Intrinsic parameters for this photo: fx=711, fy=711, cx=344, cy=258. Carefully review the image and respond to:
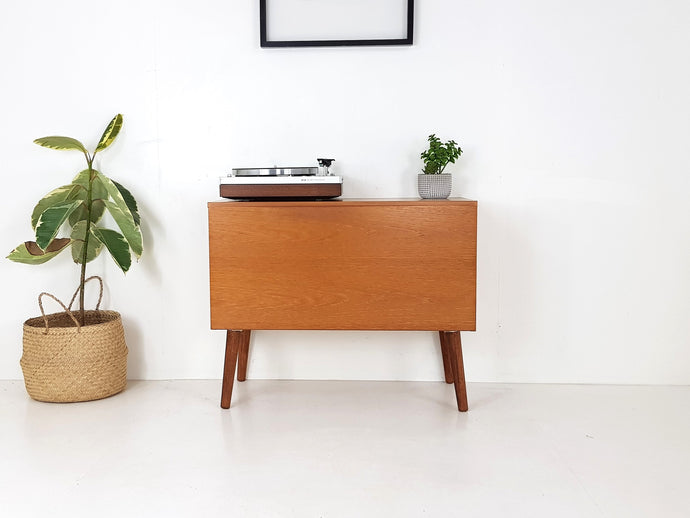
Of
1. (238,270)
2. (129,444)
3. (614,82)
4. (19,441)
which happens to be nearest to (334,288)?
(238,270)

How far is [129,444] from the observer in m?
2.11

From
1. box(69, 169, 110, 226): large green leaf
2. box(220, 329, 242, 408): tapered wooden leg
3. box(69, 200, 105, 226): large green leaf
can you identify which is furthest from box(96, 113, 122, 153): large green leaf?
box(220, 329, 242, 408): tapered wooden leg

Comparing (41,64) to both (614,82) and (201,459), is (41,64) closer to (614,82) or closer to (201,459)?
(201,459)

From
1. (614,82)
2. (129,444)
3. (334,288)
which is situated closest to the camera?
(129,444)

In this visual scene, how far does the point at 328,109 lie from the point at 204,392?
1.16m

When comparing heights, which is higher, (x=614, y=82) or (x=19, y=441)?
(x=614, y=82)

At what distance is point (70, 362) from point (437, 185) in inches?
56.0

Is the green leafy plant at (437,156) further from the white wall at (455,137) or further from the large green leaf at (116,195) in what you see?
the large green leaf at (116,195)

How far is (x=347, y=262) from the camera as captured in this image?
2.33m

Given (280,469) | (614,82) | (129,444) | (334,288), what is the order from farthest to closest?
(614,82) < (334,288) < (129,444) < (280,469)

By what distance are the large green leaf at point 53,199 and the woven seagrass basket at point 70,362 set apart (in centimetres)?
30

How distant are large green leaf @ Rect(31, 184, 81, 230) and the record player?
2.16 feet

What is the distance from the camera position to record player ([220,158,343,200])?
7.74 feet

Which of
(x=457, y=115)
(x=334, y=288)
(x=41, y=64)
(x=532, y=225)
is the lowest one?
(x=334, y=288)
